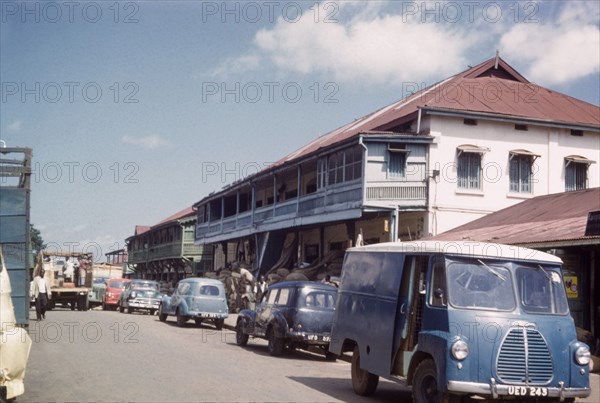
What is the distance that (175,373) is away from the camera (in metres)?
12.8

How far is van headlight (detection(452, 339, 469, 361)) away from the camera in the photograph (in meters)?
8.79

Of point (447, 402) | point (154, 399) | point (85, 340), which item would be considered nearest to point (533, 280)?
point (447, 402)

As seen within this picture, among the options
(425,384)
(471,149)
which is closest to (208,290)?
(471,149)

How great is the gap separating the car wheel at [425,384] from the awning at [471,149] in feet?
67.4

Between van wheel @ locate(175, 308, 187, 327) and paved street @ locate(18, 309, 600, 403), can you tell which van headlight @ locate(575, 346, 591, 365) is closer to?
paved street @ locate(18, 309, 600, 403)

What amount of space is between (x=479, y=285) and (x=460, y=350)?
42.0 inches

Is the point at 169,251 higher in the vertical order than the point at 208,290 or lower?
higher

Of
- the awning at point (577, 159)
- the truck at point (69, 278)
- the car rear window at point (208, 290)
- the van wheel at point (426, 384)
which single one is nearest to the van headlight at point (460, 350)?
the van wheel at point (426, 384)

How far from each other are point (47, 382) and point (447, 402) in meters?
6.19

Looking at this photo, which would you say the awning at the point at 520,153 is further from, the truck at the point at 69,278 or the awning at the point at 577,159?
the truck at the point at 69,278

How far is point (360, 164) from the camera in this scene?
1115 inches

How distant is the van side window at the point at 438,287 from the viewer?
371 inches

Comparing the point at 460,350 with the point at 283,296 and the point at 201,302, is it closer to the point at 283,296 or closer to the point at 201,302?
the point at 283,296

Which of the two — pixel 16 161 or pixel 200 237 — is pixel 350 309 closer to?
pixel 16 161
